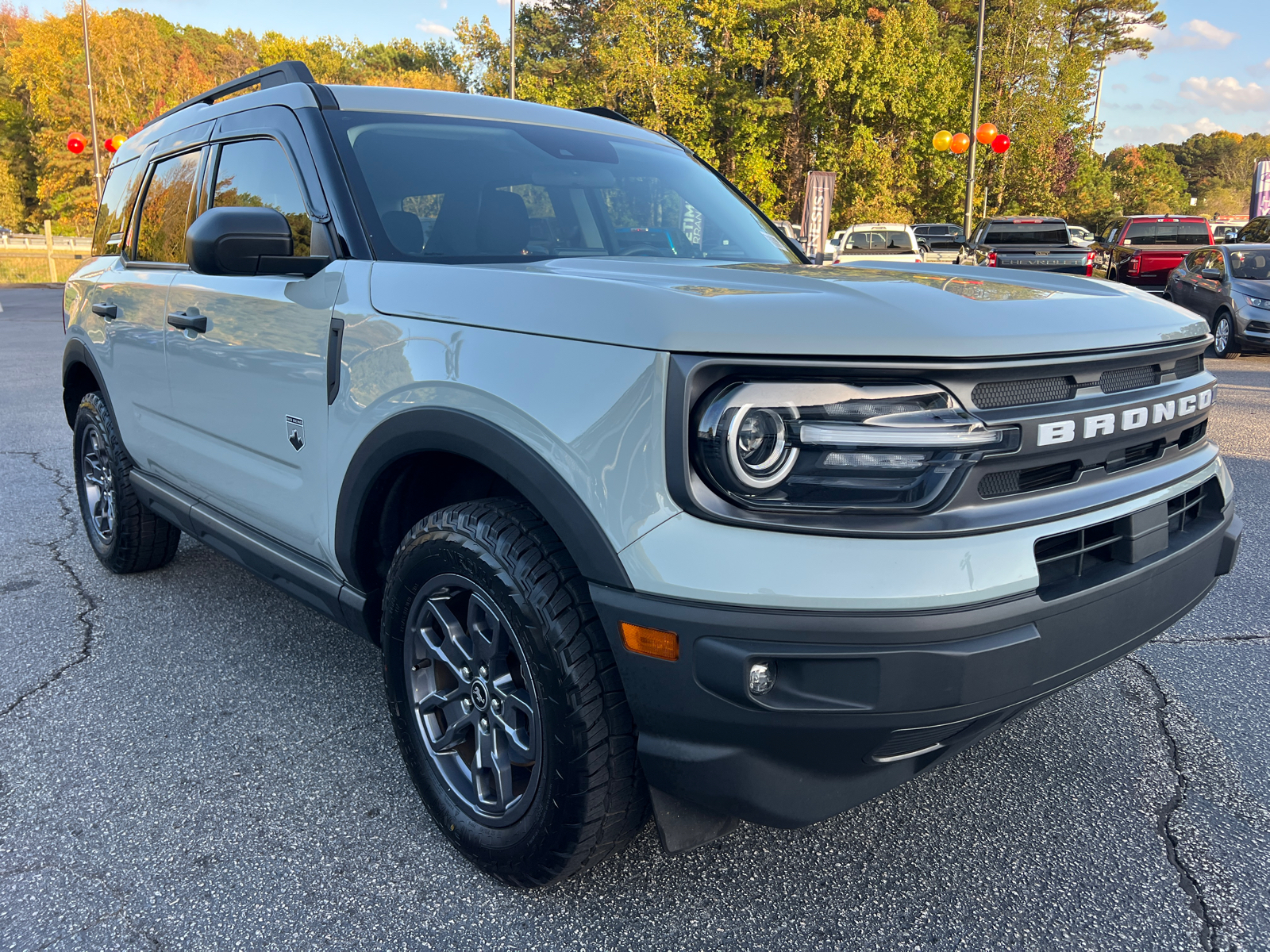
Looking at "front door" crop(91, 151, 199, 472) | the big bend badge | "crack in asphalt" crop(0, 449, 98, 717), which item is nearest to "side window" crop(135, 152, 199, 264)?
"front door" crop(91, 151, 199, 472)

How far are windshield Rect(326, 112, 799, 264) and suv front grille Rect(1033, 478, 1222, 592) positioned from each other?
1.48m

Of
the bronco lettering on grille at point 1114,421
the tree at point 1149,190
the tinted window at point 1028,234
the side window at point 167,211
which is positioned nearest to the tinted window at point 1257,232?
the tinted window at point 1028,234

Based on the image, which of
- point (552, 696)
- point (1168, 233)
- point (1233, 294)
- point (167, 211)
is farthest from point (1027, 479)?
point (1168, 233)

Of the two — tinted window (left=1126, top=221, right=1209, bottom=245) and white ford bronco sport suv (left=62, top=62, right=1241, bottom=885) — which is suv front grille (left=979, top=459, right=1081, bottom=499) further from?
tinted window (left=1126, top=221, right=1209, bottom=245)

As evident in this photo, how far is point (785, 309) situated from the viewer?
1.67 meters

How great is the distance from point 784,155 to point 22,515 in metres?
38.2

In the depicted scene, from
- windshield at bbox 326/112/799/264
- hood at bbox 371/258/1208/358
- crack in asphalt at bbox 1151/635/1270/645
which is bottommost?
crack in asphalt at bbox 1151/635/1270/645

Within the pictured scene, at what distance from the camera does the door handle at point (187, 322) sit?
9.87ft

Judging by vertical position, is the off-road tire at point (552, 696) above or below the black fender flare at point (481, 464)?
below

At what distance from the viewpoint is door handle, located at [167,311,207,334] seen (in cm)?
301

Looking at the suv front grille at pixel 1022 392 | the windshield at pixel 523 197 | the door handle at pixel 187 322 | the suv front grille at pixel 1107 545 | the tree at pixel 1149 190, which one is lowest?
the suv front grille at pixel 1107 545

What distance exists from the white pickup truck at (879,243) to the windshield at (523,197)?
669 inches

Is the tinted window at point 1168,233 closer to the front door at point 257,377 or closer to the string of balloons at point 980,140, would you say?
the string of balloons at point 980,140

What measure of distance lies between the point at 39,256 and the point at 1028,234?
175ft
